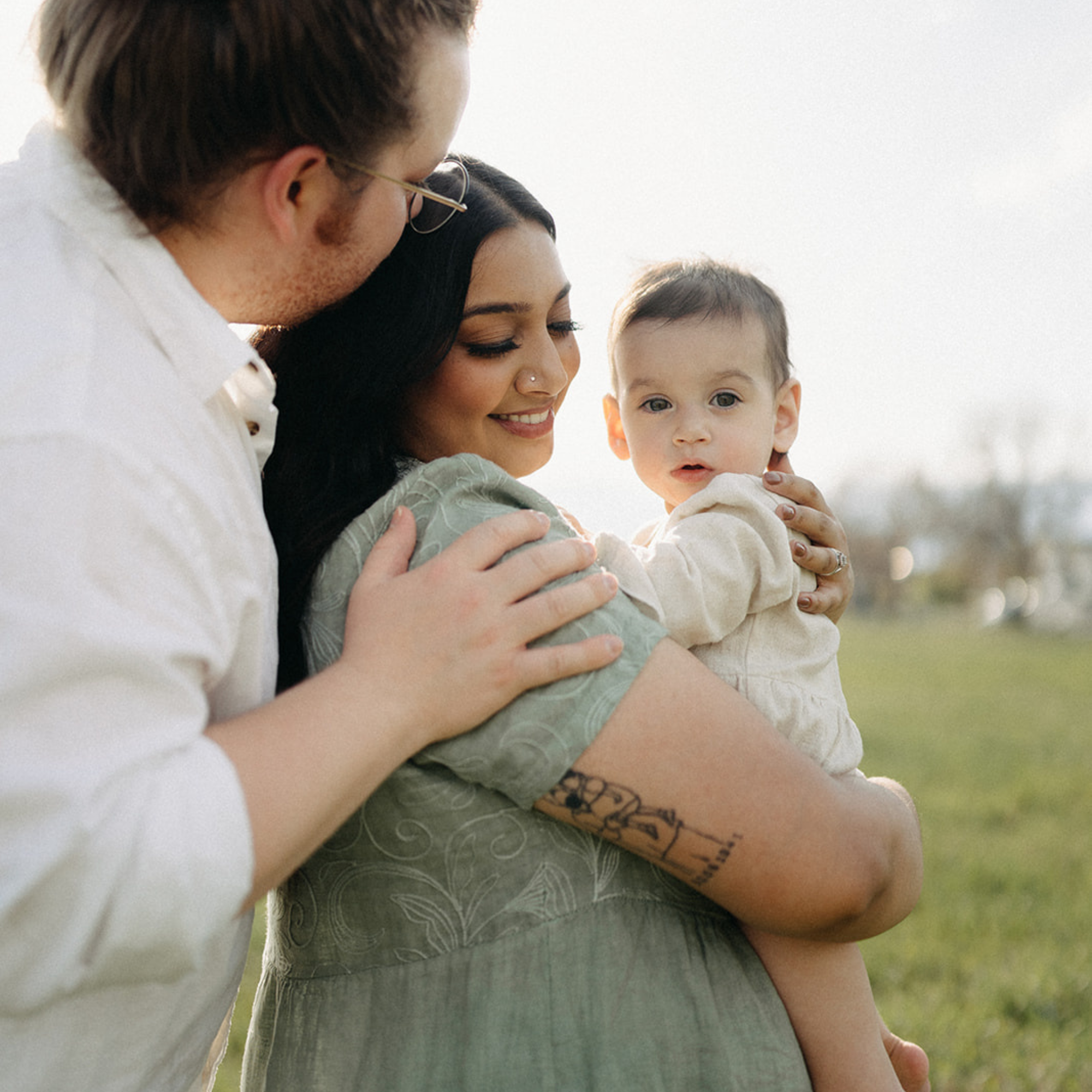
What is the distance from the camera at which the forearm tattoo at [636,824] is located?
1507mm

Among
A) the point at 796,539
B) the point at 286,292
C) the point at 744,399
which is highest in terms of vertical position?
the point at 286,292

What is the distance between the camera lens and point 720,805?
152 cm

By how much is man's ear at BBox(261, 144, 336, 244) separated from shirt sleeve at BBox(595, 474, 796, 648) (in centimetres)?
74

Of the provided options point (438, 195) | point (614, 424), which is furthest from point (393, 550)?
point (614, 424)

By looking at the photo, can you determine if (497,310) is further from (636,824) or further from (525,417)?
(636,824)

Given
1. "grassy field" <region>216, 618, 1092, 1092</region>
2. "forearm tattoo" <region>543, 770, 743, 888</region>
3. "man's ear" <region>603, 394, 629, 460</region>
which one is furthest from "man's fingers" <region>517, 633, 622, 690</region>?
"grassy field" <region>216, 618, 1092, 1092</region>

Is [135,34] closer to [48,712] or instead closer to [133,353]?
[133,353]

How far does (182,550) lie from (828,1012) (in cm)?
129

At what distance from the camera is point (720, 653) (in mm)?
Answer: 2035

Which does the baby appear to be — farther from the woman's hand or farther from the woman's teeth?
the woman's teeth

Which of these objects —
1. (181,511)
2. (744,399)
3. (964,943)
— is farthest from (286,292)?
(964,943)

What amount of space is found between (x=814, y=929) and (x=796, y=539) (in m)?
0.80

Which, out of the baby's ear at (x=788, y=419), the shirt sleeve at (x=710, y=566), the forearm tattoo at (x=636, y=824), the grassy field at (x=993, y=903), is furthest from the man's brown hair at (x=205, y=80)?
the grassy field at (x=993, y=903)

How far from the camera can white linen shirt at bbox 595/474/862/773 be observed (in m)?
1.93
